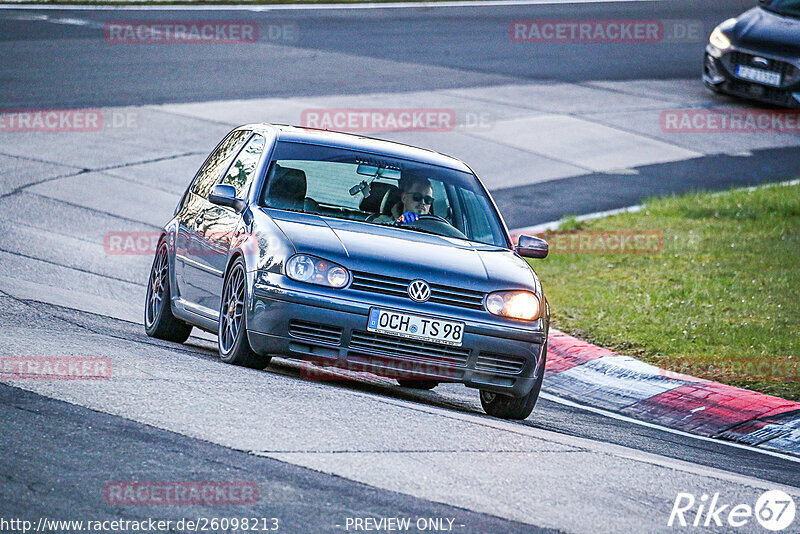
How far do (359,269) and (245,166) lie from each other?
1.86 metres

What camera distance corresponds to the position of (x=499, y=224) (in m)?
9.16

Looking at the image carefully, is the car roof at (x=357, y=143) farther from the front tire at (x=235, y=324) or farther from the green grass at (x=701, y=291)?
the green grass at (x=701, y=291)

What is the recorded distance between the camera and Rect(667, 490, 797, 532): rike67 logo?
595cm

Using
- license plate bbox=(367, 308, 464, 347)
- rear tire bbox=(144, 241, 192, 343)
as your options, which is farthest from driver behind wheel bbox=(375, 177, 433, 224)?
rear tire bbox=(144, 241, 192, 343)

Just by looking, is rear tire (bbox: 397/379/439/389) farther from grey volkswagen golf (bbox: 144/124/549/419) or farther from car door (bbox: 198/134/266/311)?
car door (bbox: 198/134/266/311)

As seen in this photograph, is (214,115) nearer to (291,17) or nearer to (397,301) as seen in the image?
(291,17)

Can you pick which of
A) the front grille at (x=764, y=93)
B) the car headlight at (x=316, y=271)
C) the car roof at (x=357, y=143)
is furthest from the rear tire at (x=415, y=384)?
the front grille at (x=764, y=93)

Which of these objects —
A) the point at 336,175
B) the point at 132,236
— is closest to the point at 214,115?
the point at 132,236

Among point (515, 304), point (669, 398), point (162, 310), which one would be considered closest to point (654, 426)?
point (669, 398)

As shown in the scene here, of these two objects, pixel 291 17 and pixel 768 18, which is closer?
pixel 768 18

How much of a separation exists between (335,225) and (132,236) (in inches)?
266

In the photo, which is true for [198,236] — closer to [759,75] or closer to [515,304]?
[515,304]

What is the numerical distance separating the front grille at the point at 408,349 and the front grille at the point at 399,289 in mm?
246

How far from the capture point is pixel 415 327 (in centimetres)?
777
